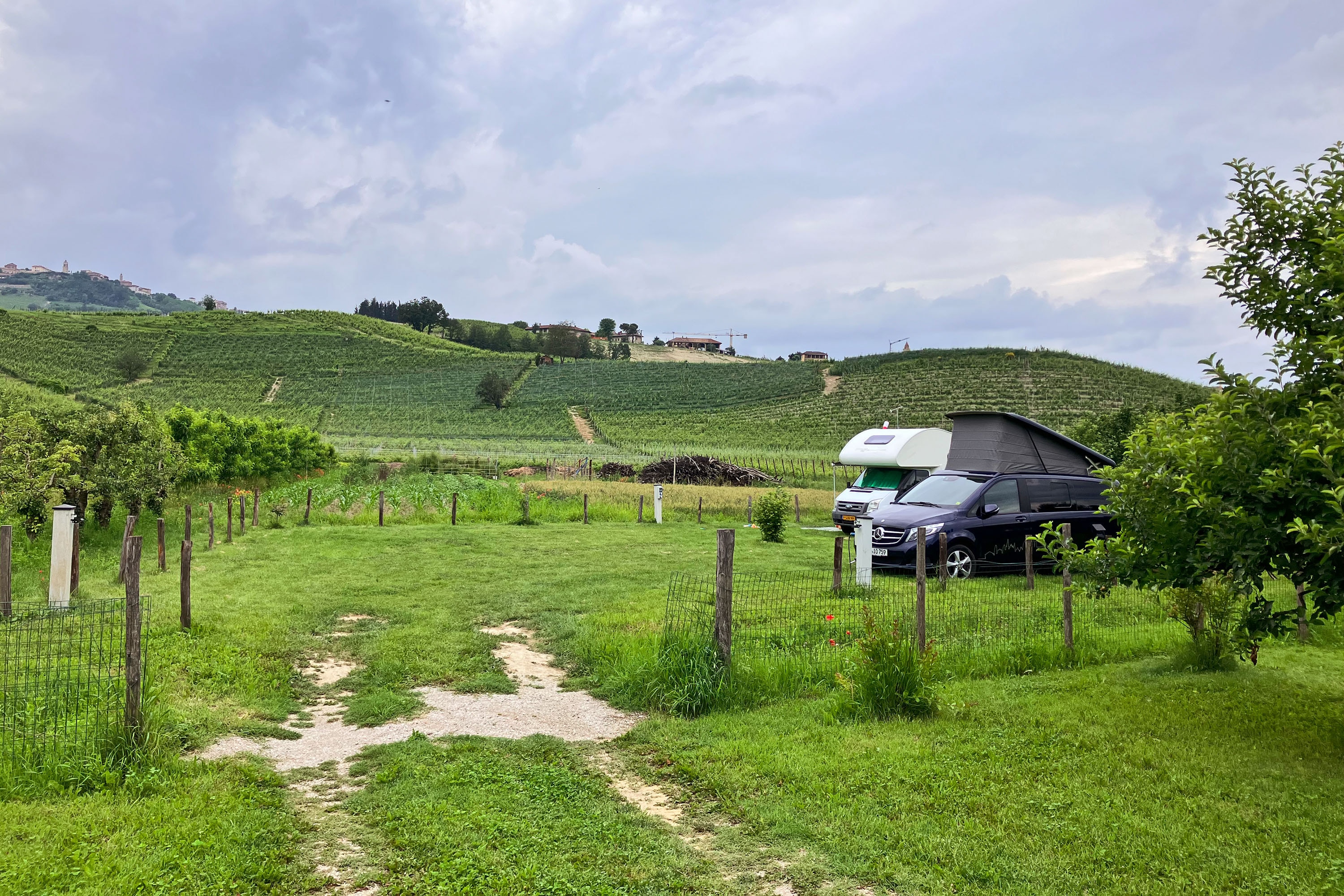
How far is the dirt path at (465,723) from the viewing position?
649 cm

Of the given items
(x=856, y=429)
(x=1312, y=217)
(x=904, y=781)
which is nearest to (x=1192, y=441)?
(x=1312, y=217)

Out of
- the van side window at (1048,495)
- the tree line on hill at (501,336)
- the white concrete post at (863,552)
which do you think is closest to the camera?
the white concrete post at (863,552)

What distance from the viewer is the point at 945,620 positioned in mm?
9570

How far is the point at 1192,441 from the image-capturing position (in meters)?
5.69

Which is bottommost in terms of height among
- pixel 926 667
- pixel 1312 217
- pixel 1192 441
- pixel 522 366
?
pixel 926 667

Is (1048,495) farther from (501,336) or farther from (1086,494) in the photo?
(501,336)

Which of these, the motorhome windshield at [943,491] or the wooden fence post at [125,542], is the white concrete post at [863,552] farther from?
the wooden fence post at [125,542]

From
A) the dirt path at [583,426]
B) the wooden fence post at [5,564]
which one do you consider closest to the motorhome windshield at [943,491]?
the wooden fence post at [5,564]

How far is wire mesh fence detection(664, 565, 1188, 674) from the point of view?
8523 millimetres

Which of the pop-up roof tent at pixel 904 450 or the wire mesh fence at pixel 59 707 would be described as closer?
the wire mesh fence at pixel 59 707

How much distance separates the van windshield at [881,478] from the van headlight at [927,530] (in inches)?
217

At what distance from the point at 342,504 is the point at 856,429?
45.7 metres

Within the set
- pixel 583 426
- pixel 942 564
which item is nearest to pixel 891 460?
pixel 942 564

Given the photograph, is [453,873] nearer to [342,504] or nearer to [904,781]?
[904,781]
